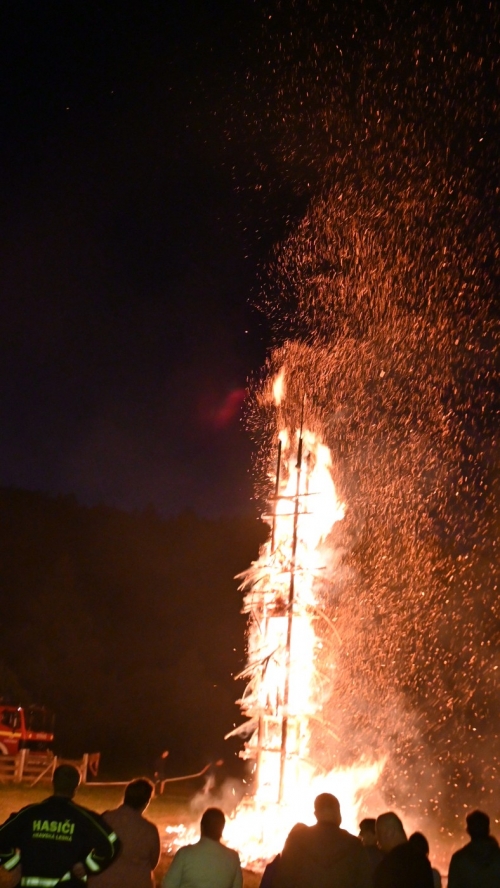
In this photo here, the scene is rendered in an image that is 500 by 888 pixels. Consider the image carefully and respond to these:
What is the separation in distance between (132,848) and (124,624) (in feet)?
118

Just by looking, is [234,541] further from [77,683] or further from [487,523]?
[487,523]

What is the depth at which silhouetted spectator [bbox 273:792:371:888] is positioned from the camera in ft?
14.1

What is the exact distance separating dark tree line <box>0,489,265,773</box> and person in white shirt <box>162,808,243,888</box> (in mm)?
23404

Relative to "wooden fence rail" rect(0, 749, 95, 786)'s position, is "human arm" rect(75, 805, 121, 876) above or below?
below

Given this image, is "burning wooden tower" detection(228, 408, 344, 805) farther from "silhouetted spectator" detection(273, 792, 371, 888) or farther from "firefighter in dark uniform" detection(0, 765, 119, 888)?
"firefighter in dark uniform" detection(0, 765, 119, 888)

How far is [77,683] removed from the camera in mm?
34094

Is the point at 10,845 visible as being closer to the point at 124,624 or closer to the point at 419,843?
the point at 419,843

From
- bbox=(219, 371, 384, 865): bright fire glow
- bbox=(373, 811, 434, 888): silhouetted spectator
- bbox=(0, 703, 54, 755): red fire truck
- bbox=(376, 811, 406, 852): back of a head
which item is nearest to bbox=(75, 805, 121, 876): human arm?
bbox=(373, 811, 434, 888): silhouetted spectator

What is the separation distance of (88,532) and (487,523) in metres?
23.5

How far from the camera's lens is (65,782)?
4.26 metres

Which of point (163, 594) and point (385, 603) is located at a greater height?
point (163, 594)

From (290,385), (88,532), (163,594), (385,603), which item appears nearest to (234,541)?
(163,594)

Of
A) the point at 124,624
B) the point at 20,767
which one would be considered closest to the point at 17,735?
the point at 20,767

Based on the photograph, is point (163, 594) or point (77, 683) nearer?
point (77, 683)
